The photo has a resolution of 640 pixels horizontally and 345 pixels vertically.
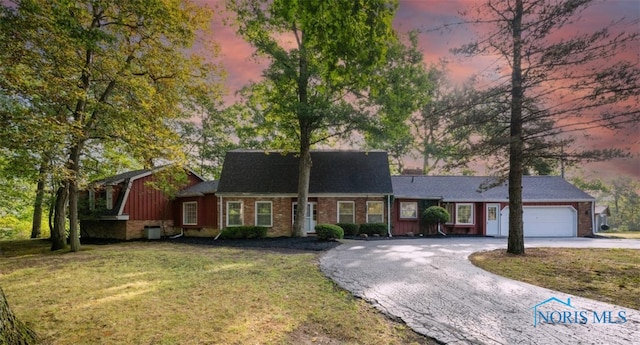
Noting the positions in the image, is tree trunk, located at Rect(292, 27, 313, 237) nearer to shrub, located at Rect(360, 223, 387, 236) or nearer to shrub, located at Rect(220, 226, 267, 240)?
shrub, located at Rect(220, 226, 267, 240)

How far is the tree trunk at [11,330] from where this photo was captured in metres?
3.36

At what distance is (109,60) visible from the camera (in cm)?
1248

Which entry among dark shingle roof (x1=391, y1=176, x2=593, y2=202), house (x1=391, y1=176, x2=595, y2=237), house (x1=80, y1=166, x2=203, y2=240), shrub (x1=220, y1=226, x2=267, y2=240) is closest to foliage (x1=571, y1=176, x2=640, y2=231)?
dark shingle roof (x1=391, y1=176, x2=593, y2=202)

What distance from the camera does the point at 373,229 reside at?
716 inches

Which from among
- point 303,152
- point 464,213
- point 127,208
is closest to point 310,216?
point 303,152

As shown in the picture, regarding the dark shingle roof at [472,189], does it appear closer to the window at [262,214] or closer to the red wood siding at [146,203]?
the window at [262,214]

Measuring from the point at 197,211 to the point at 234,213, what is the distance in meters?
2.62

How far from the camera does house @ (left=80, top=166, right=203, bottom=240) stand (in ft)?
59.8

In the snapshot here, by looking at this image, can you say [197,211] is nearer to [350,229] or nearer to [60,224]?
[60,224]

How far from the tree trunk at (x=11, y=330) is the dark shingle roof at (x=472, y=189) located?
1777cm

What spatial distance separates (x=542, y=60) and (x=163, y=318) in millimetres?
12307

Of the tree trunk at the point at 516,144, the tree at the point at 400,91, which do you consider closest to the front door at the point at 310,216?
the tree at the point at 400,91

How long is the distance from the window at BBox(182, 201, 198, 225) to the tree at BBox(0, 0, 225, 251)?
645cm

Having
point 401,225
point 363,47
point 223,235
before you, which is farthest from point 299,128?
point 363,47
